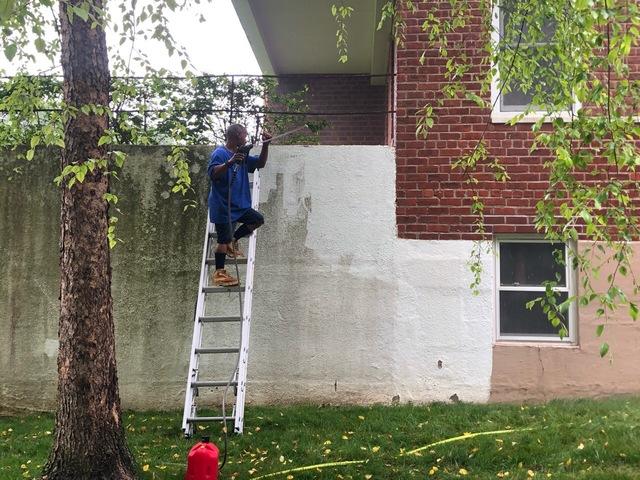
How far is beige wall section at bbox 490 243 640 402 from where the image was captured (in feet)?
21.4

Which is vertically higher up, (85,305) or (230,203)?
(230,203)

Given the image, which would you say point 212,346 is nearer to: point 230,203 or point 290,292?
point 290,292

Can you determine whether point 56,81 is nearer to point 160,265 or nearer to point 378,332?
point 160,265

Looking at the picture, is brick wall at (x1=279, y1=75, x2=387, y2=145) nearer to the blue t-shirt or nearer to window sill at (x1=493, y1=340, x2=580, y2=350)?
the blue t-shirt

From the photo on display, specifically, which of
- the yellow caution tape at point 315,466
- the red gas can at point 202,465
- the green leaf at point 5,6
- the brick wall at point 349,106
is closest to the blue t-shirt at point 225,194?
the yellow caution tape at point 315,466

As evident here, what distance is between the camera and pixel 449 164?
6.87 meters

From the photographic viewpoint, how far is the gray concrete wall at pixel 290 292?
6.69 m

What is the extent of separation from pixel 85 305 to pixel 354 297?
3.19 meters

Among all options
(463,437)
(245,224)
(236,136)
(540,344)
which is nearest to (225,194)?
(245,224)

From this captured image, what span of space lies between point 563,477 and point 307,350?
3040 millimetres

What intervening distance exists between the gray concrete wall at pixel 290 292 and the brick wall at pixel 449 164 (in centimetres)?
20

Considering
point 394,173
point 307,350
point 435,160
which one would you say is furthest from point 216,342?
point 435,160

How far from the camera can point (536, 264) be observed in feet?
22.6

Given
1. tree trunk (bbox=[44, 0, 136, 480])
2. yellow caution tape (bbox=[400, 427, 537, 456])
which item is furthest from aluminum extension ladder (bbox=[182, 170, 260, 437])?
yellow caution tape (bbox=[400, 427, 537, 456])
